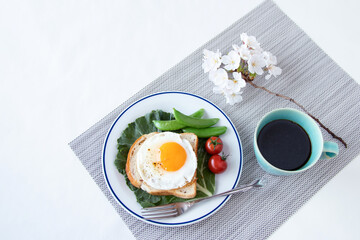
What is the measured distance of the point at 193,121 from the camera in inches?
60.7

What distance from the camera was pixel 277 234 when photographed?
1.56 meters

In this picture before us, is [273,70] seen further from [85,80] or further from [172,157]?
[85,80]

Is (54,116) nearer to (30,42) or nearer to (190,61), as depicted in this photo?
(30,42)

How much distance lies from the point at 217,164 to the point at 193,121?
9.2 inches

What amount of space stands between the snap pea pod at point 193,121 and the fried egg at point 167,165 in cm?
12

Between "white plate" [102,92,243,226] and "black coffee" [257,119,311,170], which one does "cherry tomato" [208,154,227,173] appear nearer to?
"white plate" [102,92,243,226]

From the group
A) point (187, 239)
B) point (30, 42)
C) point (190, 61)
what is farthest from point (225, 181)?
point (30, 42)

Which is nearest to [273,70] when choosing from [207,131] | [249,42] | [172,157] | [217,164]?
[249,42]

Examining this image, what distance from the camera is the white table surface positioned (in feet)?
5.27

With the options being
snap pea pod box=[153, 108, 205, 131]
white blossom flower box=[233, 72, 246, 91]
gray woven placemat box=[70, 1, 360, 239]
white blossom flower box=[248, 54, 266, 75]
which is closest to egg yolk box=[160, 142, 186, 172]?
snap pea pod box=[153, 108, 205, 131]

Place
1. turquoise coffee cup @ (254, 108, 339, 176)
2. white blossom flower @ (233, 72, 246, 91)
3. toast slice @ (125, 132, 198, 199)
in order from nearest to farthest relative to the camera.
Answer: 1. turquoise coffee cup @ (254, 108, 339, 176)
2. toast slice @ (125, 132, 198, 199)
3. white blossom flower @ (233, 72, 246, 91)

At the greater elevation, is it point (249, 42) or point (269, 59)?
point (249, 42)

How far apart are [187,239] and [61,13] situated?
4.82ft

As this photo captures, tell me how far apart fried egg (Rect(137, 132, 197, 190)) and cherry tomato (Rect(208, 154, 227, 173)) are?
83 mm
